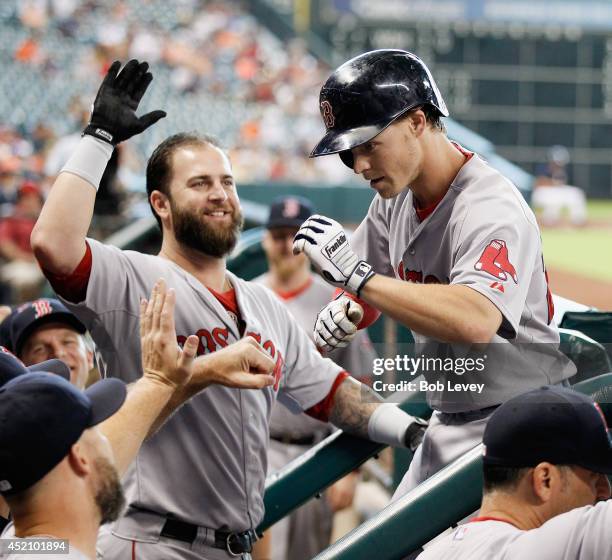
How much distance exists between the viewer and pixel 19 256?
23.6ft

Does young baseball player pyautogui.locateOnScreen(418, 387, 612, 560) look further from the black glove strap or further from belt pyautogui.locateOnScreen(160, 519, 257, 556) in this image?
the black glove strap

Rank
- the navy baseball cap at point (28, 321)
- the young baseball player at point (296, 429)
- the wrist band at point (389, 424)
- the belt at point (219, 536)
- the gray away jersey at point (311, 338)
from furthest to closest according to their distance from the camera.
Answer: the young baseball player at point (296, 429) → the gray away jersey at point (311, 338) → the navy baseball cap at point (28, 321) → the wrist band at point (389, 424) → the belt at point (219, 536)

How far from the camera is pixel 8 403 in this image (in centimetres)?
207

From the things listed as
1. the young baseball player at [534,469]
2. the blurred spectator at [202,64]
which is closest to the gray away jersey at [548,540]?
the young baseball player at [534,469]

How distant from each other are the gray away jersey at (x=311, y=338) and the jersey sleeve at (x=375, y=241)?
777mm

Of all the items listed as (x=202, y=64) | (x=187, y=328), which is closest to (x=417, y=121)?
(x=187, y=328)

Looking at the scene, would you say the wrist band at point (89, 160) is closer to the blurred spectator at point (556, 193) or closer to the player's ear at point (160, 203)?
the player's ear at point (160, 203)

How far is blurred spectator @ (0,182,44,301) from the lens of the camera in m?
6.98

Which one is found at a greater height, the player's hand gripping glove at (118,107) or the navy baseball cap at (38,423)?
the player's hand gripping glove at (118,107)

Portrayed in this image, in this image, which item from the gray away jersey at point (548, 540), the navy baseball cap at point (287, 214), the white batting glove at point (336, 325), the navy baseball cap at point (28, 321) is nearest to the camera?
the gray away jersey at point (548, 540)

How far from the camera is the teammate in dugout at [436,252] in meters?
2.56

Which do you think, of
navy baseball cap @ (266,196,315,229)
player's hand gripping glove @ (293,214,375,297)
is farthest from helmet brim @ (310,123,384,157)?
navy baseball cap @ (266,196,315,229)

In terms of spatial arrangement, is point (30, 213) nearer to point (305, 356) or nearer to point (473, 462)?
point (305, 356)

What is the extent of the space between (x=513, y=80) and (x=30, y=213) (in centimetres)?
1267
